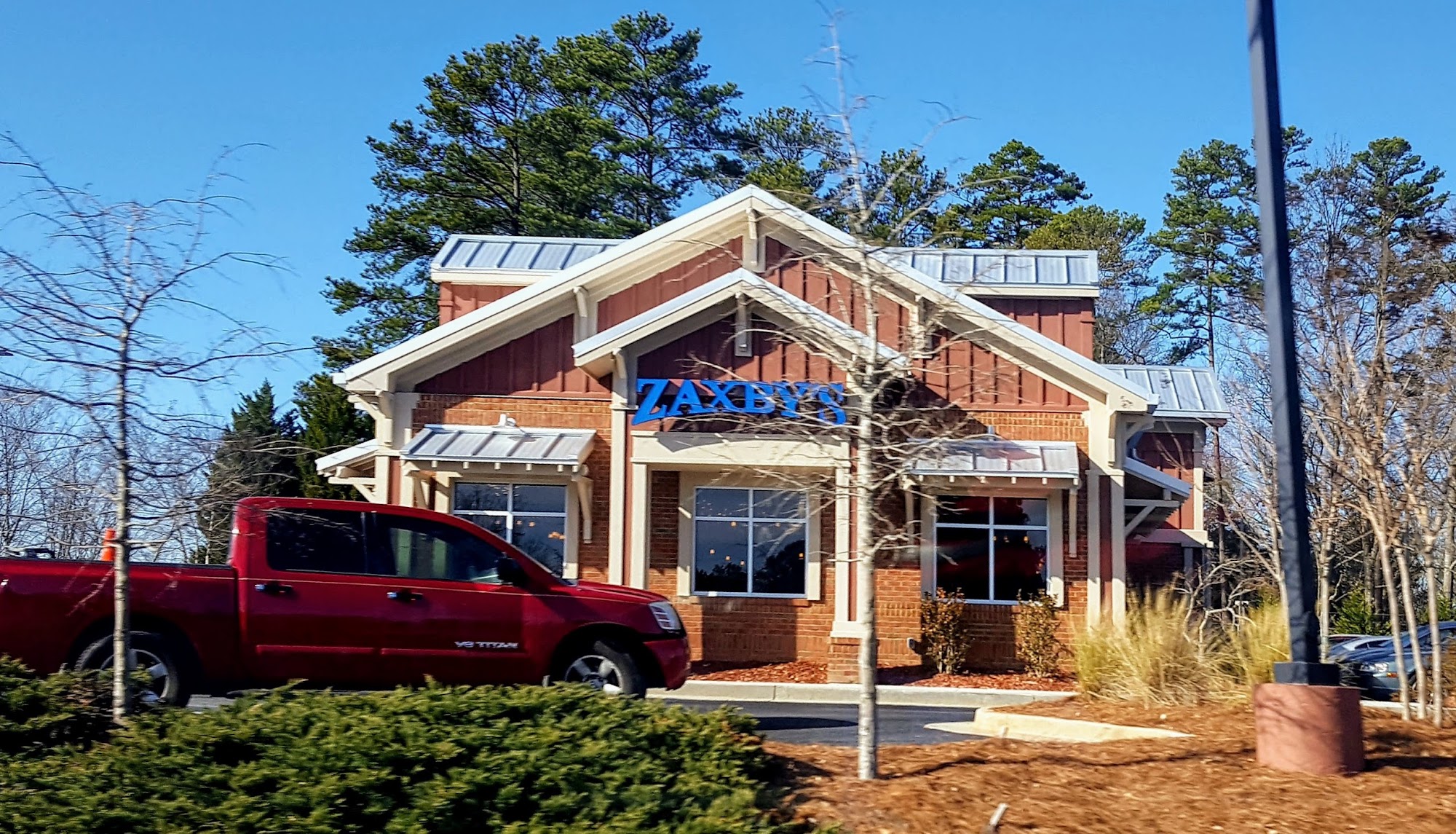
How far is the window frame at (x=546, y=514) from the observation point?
18.4 metres

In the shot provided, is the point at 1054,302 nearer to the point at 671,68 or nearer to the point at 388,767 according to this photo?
the point at 388,767

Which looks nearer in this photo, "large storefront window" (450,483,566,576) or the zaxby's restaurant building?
the zaxby's restaurant building

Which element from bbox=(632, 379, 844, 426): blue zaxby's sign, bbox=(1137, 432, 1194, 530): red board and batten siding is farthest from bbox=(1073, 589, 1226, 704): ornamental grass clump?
bbox=(1137, 432, 1194, 530): red board and batten siding

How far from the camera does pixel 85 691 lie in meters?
8.50

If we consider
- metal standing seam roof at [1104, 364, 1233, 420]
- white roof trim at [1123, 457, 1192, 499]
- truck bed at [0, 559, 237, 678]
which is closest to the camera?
truck bed at [0, 559, 237, 678]

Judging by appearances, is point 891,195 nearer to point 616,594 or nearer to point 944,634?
point 616,594

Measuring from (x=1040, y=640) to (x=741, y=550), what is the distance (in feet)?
13.5

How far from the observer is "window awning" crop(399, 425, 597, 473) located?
17516 mm

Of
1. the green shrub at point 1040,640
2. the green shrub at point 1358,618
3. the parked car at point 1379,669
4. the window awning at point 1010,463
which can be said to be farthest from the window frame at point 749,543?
the green shrub at point 1358,618

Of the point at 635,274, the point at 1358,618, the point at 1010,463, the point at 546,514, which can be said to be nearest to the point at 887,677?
the point at 1010,463

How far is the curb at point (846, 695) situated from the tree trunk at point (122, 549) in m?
8.36

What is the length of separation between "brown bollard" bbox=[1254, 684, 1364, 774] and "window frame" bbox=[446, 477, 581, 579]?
454 inches

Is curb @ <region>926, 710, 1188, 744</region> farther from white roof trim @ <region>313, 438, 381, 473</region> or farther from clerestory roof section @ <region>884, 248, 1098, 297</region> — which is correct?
clerestory roof section @ <region>884, 248, 1098, 297</region>

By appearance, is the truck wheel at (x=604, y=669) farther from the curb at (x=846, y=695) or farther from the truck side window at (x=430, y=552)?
the curb at (x=846, y=695)
